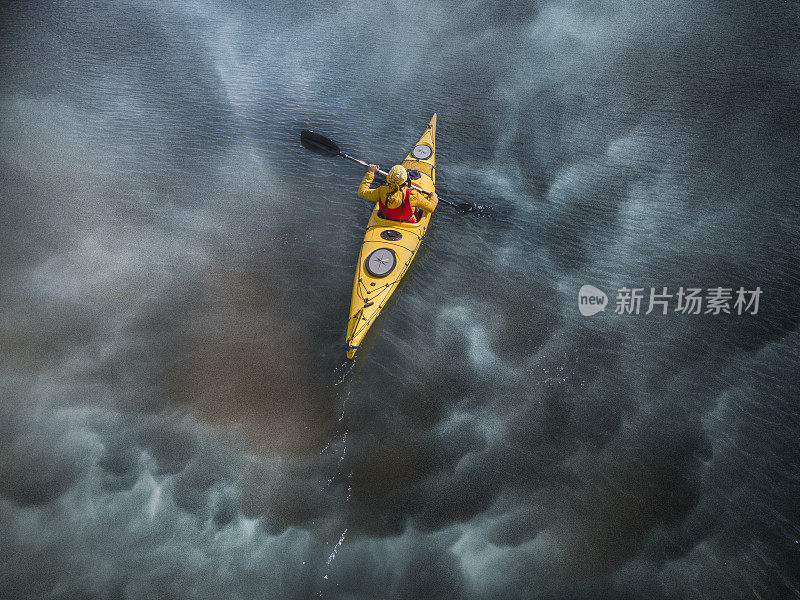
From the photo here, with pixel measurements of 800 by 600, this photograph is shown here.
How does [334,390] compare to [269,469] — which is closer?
[269,469]

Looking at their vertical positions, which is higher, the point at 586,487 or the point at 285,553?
the point at 586,487

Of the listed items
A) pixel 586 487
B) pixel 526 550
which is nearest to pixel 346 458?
pixel 526 550

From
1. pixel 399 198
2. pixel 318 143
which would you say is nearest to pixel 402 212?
pixel 399 198

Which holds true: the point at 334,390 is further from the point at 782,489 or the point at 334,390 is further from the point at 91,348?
the point at 782,489

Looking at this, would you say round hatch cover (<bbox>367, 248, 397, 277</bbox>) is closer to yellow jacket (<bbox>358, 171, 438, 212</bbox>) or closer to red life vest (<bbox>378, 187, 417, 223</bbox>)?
red life vest (<bbox>378, 187, 417, 223</bbox>)

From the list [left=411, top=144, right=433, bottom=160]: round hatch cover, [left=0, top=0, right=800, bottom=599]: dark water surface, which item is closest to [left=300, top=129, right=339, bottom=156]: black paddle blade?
[left=0, top=0, right=800, bottom=599]: dark water surface

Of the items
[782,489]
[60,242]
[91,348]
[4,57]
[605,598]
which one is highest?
[4,57]

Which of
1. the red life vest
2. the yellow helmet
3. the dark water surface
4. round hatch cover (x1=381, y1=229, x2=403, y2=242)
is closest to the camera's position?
the dark water surface
